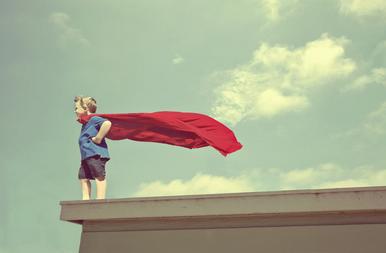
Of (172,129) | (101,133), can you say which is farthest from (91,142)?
(172,129)

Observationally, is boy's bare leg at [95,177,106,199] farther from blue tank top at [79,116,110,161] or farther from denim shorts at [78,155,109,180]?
blue tank top at [79,116,110,161]

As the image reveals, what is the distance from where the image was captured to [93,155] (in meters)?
7.48

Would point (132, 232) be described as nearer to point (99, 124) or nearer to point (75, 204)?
point (75, 204)

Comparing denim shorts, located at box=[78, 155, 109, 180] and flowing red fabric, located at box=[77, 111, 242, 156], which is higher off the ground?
flowing red fabric, located at box=[77, 111, 242, 156]

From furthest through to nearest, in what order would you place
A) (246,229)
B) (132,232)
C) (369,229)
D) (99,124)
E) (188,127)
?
(188,127)
(99,124)
(132,232)
(246,229)
(369,229)

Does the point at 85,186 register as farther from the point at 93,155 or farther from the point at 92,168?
the point at 93,155

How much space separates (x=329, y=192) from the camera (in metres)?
4.94

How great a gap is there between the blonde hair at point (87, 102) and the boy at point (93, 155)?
0.45 meters

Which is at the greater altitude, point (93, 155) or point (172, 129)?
point (172, 129)

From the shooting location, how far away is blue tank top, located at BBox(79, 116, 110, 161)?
755 centimetres

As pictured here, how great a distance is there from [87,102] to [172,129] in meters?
1.76

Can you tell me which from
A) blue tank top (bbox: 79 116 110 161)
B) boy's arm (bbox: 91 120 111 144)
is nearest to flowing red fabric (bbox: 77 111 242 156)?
blue tank top (bbox: 79 116 110 161)

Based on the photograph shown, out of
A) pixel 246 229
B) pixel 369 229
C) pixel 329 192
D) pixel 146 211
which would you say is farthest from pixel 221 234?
pixel 369 229

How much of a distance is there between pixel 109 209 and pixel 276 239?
2.19 meters
